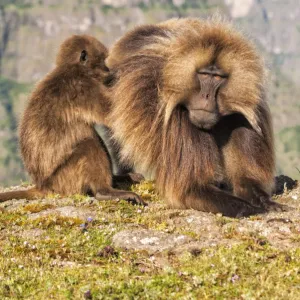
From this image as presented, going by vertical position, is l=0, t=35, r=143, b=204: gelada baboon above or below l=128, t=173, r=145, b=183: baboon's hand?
above

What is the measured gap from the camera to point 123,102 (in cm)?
803

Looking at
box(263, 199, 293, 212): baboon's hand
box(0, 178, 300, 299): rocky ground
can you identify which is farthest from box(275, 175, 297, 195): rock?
box(0, 178, 300, 299): rocky ground

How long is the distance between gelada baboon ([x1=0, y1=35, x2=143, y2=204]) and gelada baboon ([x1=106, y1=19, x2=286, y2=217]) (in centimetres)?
35

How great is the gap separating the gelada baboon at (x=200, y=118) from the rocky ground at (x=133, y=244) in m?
0.44

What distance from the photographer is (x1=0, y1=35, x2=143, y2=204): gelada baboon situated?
8297mm

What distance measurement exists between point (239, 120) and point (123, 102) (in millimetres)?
1555

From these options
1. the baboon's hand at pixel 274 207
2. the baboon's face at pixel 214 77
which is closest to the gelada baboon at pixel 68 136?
the baboon's face at pixel 214 77

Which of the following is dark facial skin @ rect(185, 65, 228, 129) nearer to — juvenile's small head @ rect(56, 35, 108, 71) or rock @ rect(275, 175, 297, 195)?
juvenile's small head @ rect(56, 35, 108, 71)

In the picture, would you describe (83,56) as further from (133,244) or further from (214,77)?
(133,244)

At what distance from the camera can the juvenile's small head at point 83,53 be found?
8.98 metres

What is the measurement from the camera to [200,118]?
721cm

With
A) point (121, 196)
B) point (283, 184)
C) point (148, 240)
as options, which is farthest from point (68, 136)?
point (283, 184)

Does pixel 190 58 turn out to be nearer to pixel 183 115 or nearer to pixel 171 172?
pixel 183 115

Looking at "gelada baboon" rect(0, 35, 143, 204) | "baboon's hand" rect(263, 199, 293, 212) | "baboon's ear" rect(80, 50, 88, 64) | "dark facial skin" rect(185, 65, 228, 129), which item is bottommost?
"baboon's hand" rect(263, 199, 293, 212)
